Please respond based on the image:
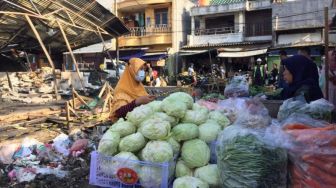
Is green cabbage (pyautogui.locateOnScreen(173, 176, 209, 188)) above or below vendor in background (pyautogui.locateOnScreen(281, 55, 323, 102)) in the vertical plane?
below

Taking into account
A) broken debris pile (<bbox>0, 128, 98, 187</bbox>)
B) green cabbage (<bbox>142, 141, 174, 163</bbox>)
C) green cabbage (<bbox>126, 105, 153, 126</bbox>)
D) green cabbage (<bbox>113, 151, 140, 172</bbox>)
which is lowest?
broken debris pile (<bbox>0, 128, 98, 187</bbox>)

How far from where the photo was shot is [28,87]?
16188 millimetres

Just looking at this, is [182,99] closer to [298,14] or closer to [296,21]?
[296,21]

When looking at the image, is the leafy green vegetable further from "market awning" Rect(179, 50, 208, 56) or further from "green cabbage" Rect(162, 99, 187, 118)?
"market awning" Rect(179, 50, 208, 56)

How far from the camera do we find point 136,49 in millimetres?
30391

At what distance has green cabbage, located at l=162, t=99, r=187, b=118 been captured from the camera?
9.22ft

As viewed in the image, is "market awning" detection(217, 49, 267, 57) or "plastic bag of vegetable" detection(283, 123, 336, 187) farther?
"market awning" detection(217, 49, 267, 57)

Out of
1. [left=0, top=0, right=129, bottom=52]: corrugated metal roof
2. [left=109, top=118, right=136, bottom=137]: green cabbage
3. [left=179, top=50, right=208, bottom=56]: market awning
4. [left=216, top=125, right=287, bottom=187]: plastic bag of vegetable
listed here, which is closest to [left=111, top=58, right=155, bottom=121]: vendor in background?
[left=109, top=118, right=136, bottom=137]: green cabbage

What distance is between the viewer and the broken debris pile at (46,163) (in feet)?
12.8

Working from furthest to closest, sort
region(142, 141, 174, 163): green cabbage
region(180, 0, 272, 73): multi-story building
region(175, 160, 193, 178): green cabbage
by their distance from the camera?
region(180, 0, 272, 73): multi-story building
region(175, 160, 193, 178): green cabbage
region(142, 141, 174, 163): green cabbage

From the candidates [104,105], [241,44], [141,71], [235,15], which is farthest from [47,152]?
[235,15]

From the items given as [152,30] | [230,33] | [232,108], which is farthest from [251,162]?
[152,30]

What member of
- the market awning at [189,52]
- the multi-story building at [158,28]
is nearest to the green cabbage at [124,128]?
the market awning at [189,52]

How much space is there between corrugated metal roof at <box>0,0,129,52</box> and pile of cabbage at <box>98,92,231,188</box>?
21.4ft
